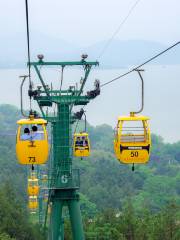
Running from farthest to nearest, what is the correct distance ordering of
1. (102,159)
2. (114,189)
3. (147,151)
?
(102,159) < (114,189) < (147,151)

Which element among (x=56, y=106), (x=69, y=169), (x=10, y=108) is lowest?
(x=69, y=169)

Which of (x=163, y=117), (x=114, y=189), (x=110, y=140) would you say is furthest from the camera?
(x=163, y=117)

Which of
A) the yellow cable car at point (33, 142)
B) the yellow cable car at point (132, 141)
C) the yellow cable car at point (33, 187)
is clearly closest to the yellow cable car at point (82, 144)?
the yellow cable car at point (33, 187)

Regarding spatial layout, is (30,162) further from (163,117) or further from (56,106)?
(163,117)

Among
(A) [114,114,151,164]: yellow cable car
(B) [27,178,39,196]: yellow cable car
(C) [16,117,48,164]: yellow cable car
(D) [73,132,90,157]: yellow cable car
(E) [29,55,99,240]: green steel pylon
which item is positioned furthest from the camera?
(B) [27,178,39,196]: yellow cable car

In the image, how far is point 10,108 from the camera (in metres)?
167

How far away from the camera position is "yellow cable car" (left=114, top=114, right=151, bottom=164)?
11234mm

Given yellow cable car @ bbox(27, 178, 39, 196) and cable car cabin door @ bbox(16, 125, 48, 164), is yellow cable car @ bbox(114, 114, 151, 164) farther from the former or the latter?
yellow cable car @ bbox(27, 178, 39, 196)

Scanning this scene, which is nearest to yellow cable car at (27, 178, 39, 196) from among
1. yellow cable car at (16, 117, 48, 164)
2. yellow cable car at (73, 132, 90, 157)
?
yellow cable car at (73, 132, 90, 157)

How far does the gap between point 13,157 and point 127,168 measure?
45.8 ft

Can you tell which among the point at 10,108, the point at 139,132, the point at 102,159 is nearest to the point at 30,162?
the point at 139,132

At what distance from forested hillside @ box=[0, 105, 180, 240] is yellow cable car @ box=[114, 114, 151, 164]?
17.2 m

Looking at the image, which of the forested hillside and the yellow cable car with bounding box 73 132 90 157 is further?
the forested hillside

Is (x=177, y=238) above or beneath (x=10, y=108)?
beneath
